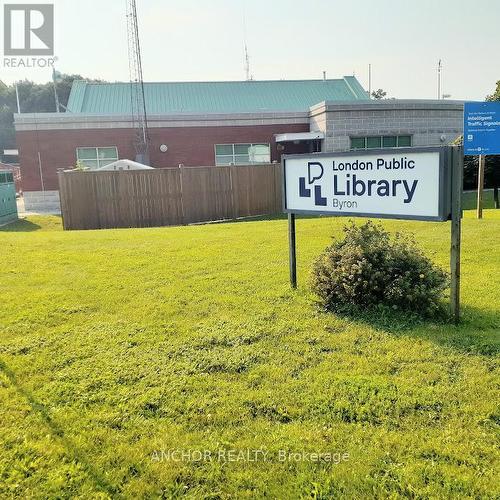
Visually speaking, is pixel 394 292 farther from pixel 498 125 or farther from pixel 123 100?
pixel 123 100

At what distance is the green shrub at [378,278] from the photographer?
4.59 m

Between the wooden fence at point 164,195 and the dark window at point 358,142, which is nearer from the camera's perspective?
the wooden fence at point 164,195

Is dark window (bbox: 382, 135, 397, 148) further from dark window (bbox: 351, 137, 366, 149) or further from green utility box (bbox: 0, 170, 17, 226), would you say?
green utility box (bbox: 0, 170, 17, 226)

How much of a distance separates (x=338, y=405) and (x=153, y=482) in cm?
121

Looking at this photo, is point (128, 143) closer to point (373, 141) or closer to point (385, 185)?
point (373, 141)

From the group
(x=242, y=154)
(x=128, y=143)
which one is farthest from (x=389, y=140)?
(x=128, y=143)

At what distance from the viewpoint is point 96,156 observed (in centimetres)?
2734

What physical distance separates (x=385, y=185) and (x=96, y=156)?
82.6ft

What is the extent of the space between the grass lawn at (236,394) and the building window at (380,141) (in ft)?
70.3

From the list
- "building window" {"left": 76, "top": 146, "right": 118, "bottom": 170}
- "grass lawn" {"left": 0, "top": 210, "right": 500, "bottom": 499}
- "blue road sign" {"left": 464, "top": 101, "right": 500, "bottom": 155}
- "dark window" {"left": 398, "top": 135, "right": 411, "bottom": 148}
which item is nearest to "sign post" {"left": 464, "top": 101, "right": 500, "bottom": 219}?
"blue road sign" {"left": 464, "top": 101, "right": 500, "bottom": 155}

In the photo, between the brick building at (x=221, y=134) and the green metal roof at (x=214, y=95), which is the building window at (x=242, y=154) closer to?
the brick building at (x=221, y=134)

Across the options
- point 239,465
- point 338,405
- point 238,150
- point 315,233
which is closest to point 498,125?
point 315,233

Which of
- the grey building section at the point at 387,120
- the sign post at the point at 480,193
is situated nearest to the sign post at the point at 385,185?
the sign post at the point at 480,193

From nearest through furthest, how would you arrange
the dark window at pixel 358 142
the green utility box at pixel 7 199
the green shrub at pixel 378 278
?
the green shrub at pixel 378 278 → the green utility box at pixel 7 199 → the dark window at pixel 358 142
